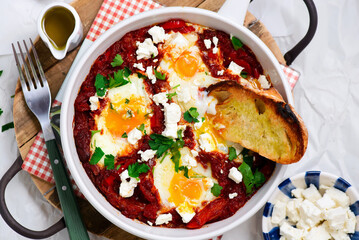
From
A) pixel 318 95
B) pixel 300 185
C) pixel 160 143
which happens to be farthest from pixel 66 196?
pixel 318 95

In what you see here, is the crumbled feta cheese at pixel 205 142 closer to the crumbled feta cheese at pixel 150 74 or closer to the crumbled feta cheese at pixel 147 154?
the crumbled feta cheese at pixel 147 154

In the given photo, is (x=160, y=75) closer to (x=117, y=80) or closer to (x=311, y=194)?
(x=117, y=80)

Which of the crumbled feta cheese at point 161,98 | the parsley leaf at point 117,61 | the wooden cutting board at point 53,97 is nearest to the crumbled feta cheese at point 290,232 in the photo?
the wooden cutting board at point 53,97

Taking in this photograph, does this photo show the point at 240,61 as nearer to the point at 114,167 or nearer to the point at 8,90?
the point at 114,167

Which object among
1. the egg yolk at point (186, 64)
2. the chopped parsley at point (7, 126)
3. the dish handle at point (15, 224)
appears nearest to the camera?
the egg yolk at point (186, 64)

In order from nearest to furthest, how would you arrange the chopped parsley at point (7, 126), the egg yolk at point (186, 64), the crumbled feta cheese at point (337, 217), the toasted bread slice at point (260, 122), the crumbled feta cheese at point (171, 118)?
1. the toasted bread slice at point (260, 122)
2. the crumbled feta cheese at point (171, 118)
3. the egg yolk at point (186, 64)
4. the crumbled feta cheese at point (337, 217)
5. the chopped parsley at point (7, 126)

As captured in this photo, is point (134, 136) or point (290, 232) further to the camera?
point (290, 232)

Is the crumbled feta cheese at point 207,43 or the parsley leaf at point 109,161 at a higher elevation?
the crumbled feta cheese at point 207,43
